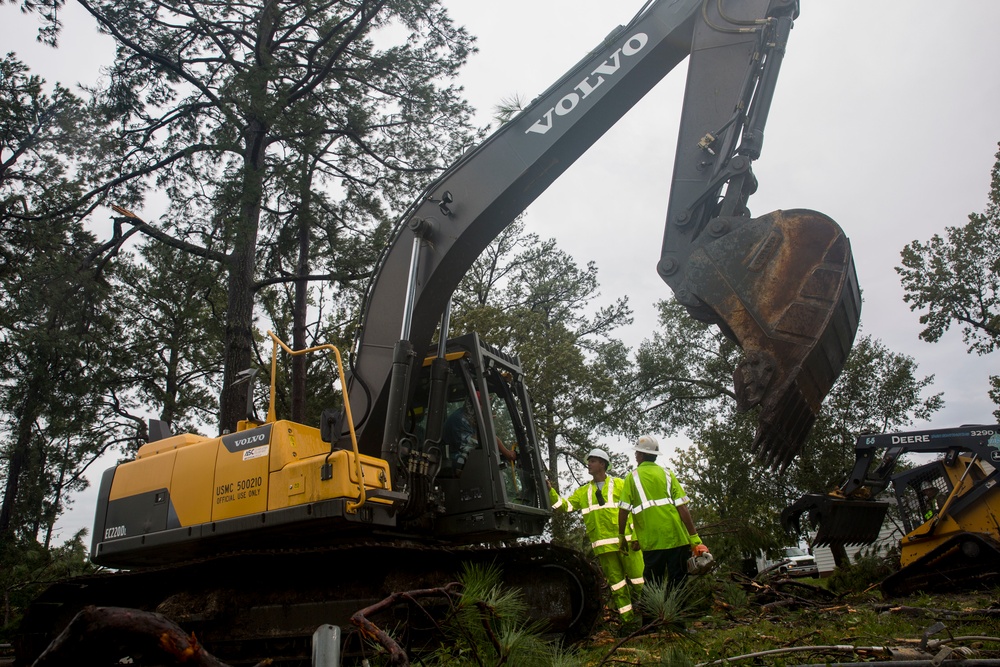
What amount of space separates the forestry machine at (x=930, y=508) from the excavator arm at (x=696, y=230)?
4601 mm

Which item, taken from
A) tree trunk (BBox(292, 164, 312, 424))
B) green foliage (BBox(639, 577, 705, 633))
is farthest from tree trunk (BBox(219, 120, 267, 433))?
green foliage (BBox(639, 577, 705, 633))

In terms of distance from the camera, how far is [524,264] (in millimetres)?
26422

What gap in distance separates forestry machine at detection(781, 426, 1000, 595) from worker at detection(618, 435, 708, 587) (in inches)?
116

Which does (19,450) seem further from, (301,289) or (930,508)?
(930,508)

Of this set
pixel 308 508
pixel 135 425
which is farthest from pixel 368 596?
pixel 135 425

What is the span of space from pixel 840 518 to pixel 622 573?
3.27m

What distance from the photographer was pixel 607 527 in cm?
727

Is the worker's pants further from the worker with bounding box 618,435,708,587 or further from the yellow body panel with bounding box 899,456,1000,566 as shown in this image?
the yellow body panel with bounding box 899,456,1000,566

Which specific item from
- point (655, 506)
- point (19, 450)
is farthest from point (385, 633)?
point (19, 450)

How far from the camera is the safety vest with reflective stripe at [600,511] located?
23.4 ft

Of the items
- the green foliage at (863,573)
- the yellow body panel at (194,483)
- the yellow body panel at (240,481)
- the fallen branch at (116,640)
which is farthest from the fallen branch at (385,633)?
the green foliage at (863,573)

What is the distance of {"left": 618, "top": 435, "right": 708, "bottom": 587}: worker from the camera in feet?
20.8

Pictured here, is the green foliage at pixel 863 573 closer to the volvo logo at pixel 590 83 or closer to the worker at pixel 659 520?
the worker at pixel 659 520

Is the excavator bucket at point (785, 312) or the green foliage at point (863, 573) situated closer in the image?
the excavator bucket at point (785, 312)
